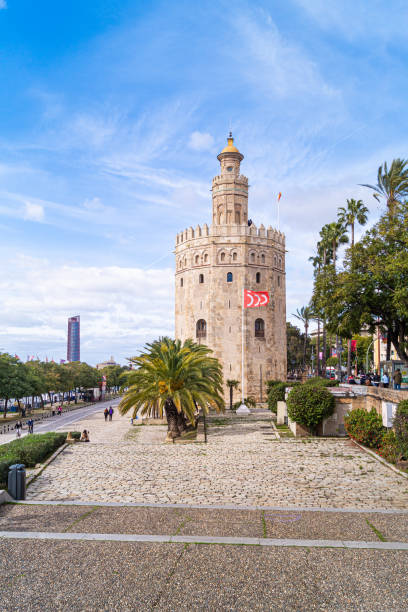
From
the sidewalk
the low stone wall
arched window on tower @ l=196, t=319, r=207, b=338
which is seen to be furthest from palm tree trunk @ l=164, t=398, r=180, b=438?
arched window on tower @ l=196, t=319, r=207, b=338

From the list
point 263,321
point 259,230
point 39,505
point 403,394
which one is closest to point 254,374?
point 263,321

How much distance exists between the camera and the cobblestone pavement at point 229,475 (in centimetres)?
1242

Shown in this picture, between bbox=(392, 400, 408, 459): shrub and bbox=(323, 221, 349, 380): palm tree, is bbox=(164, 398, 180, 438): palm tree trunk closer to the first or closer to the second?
bbox=(392, 400, 408, 459): shrub

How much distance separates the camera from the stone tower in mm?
46156

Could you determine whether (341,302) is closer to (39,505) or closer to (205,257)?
(39,505)

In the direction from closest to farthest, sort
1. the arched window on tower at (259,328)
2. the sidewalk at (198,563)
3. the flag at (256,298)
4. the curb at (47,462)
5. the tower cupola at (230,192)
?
the sidewalk at (198,563), the curb at (47,462), the flag at (256,298), the arched window on tower at (259,328), the tower cupola at (230,192)

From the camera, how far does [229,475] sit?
15070 mm

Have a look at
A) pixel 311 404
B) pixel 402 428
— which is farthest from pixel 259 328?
pixel 402 428

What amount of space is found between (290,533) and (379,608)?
289 cm

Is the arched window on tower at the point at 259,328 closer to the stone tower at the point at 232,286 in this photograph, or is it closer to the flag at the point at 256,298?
the stone tower at the point at 232,286

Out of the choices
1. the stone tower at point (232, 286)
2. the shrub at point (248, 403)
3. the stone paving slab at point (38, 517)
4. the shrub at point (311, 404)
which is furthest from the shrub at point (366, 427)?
the stone tower at point (232, 286)

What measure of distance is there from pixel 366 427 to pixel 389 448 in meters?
2.64

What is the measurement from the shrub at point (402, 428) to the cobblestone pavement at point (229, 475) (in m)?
0.89

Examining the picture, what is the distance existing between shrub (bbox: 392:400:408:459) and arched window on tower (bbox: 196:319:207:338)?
31.8 metres
